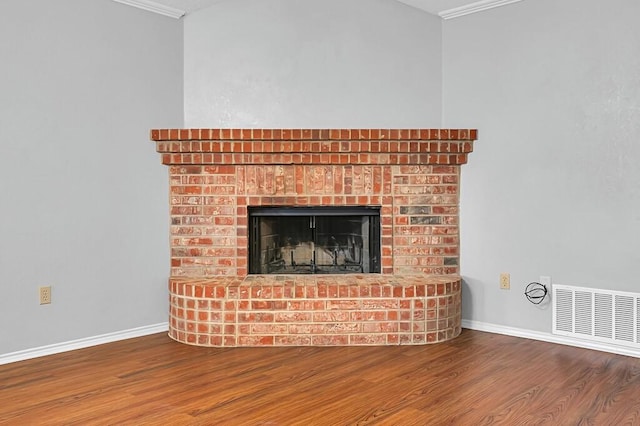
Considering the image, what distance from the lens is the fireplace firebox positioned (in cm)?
401

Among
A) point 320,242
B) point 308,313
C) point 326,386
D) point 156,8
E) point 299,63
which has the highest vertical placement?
point 156,8

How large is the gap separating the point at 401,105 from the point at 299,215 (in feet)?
3.37

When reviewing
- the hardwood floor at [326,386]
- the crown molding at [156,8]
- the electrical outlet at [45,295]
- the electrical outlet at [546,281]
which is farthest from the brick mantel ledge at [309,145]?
the hardwood floor at [326,386]

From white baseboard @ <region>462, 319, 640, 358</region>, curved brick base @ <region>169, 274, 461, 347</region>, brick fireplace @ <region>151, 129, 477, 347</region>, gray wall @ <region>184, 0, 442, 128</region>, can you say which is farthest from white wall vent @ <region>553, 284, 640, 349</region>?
gray wall @ <region>184, 0, 442, 128</region>

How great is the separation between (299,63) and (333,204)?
38.4 inches

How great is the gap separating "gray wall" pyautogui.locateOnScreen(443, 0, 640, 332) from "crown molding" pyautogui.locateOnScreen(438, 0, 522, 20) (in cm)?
4

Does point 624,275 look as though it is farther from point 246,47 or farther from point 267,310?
point 246,47

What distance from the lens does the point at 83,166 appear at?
139 inches

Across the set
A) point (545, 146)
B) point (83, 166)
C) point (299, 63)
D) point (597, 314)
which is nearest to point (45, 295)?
point (83, 166)

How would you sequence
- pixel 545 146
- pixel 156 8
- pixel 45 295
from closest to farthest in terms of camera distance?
1. pixel 45 295
2. pixel 545 146
3. pixel 156 8

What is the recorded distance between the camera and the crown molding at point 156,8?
372 cm

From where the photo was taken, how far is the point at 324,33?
3957mm

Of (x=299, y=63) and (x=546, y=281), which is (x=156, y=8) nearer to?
(x=299, y=63)

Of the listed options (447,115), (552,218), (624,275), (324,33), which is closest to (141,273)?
(324,33)
